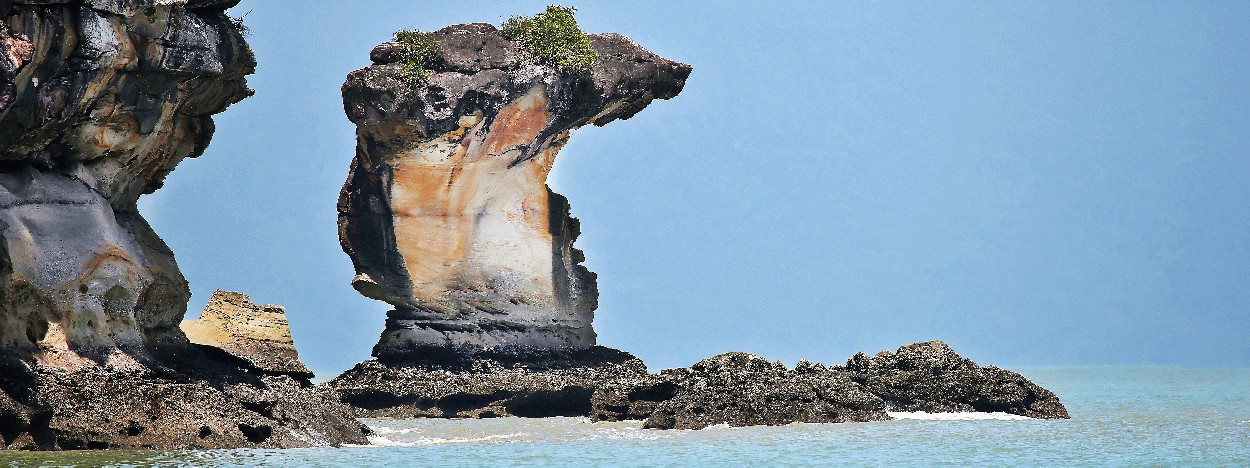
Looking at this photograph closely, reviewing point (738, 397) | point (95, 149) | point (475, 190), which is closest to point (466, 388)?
point (475, 190)

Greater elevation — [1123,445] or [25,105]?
[25,105]

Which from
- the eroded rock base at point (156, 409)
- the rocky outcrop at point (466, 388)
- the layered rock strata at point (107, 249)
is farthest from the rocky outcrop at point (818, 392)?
the eroded rock base at point (156, 409)

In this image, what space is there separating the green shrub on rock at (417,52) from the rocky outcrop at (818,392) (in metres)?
7.92

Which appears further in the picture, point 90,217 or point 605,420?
point 605,420

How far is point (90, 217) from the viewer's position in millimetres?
23250

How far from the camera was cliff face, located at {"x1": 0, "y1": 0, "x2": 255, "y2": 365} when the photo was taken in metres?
21.3

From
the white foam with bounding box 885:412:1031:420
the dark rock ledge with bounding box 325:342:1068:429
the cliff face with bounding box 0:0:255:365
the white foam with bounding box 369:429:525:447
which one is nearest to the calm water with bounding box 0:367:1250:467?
the white foam with bounding box 369:429:525:447

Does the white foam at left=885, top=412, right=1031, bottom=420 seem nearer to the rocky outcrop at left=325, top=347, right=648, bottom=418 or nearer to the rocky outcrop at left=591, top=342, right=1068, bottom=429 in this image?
the rocky outcrop at left=591, top=342, right=1068, bottom=429

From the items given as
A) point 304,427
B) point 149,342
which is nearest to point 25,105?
point 149,342

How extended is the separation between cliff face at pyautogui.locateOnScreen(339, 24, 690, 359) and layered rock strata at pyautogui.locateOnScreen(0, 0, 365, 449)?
28.1 ft

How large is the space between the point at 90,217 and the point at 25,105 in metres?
2.68

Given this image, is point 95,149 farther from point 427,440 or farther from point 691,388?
point 691,388

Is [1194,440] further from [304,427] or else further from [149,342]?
[149,342]

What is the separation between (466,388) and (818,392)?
8.17 m
